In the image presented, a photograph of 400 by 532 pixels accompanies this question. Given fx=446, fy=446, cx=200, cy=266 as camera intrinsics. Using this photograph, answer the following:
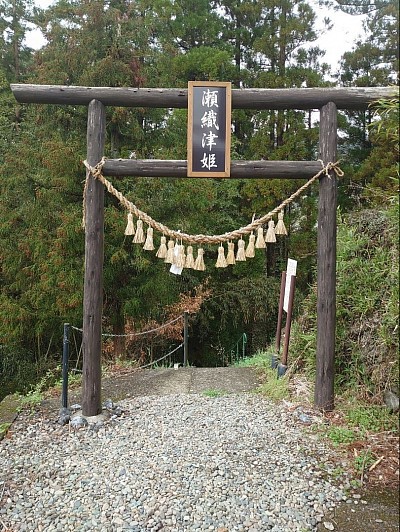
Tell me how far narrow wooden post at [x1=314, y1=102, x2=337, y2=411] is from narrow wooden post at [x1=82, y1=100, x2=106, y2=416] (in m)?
1.88

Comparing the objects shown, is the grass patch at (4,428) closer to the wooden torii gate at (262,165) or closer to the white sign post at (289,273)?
the wooden torii gate at (262,165)

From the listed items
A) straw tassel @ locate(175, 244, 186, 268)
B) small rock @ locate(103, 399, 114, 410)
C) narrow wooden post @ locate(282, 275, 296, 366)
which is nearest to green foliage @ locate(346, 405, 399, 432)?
narrow wooden post @ locate(282, 275, 296, 366)

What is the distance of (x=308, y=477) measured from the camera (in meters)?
2.80

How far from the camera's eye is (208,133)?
3.75m

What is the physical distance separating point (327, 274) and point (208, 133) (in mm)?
1548

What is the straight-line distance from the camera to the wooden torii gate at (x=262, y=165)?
3.71 meters

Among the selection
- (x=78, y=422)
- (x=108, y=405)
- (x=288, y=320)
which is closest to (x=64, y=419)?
(x=78, y=422)

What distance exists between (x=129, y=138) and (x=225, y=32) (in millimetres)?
5346

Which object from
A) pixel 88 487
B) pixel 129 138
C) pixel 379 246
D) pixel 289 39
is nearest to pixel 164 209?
pixel 129 138

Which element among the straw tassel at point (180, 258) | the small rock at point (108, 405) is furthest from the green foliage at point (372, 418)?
the small rock at point (108, 405)

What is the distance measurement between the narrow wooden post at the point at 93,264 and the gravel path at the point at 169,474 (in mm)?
343

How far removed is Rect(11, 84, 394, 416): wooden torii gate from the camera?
3713 millimetres

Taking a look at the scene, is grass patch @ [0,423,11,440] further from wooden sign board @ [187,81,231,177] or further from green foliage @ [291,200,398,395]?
green foliage @ [291,200,398,395]

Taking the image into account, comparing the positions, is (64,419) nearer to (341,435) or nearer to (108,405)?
(108,405)
